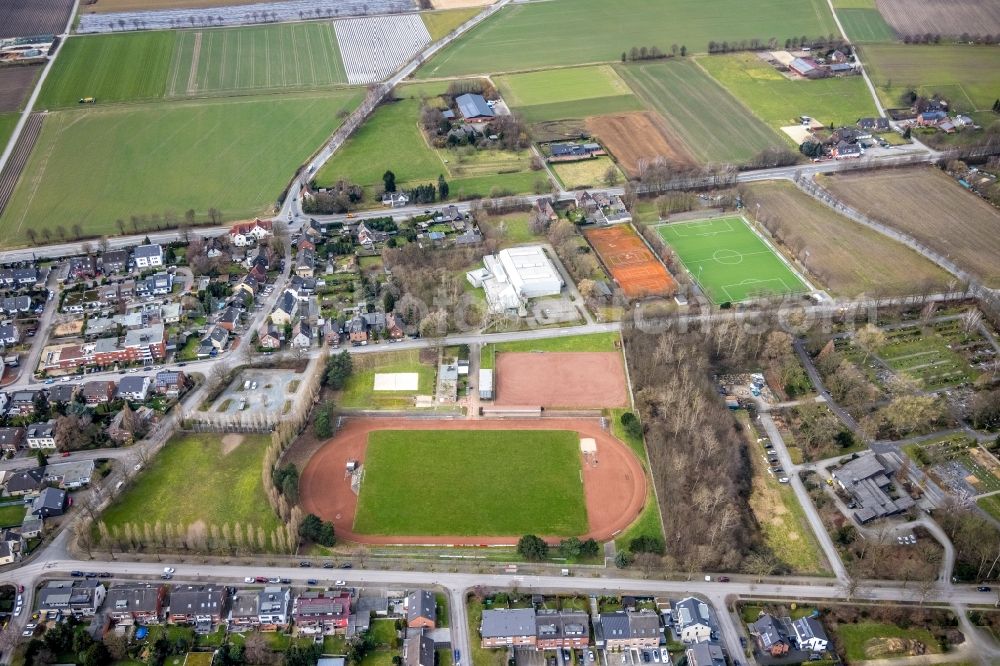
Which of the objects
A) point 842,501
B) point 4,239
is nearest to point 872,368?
point 842,501

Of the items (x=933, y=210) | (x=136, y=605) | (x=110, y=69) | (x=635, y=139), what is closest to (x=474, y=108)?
(x=635, y=139)

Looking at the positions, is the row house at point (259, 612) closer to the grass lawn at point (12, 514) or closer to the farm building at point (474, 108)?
the grass lawn at point (12, 514)

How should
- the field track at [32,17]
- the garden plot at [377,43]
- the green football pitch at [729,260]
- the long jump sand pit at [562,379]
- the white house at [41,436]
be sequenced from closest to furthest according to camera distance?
the white house at [41,436] → the long jump sand pit at [562,379] → the green football pitch at [729,260] → the garden plot at [377,43] → the field track at [32,17]

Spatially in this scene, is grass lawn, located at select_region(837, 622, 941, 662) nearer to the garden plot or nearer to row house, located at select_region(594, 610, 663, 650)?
row house, located at select_region(594, 610, 663, 650)

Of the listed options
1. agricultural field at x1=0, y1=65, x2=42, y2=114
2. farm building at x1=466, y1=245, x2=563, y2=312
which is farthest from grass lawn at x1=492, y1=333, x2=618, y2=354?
agricultural field at x1=0, y1=65, x2=42, y2=114

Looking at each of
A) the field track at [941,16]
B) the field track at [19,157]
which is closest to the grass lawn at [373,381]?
the field track at [19,157]

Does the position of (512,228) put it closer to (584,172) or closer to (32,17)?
(584,172)

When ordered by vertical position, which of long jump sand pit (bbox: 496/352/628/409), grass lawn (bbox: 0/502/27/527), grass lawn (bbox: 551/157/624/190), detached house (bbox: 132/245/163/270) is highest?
grass lawn (bbox: 551/157/624/190)
